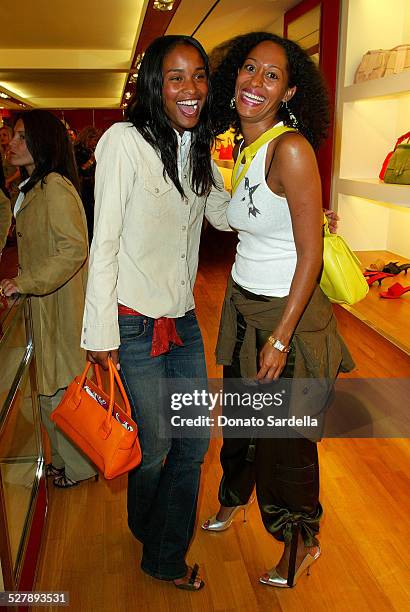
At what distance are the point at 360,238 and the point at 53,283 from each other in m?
3.20

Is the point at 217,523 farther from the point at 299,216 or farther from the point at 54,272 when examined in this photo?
the point at 299,216

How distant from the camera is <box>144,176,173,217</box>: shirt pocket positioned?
160cm

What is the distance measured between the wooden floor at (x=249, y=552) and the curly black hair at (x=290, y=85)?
1.47 metres

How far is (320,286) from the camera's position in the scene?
5.91 feet

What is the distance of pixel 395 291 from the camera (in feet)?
12.7

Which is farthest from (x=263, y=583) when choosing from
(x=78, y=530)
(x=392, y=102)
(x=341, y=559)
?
(x=392, y=102)

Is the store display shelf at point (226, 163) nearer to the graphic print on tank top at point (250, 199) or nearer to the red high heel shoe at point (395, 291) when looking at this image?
the red high heel shoe at point (395, 291)

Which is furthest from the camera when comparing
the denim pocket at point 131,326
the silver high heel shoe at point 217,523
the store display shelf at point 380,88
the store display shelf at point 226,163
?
the store display shelf at point 226,163

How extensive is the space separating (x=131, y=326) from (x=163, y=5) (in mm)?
3749

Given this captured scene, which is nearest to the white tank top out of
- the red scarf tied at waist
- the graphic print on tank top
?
the graphic print on tank top

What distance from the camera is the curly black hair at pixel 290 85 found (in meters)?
1.69

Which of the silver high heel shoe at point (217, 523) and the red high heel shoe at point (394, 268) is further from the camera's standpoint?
the red high heel shoe at point (394, 268)

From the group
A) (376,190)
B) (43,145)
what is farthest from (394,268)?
(43,145)

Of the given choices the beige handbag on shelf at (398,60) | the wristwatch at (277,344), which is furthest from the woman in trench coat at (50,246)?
the beige handbag on shelf at (398,60)
